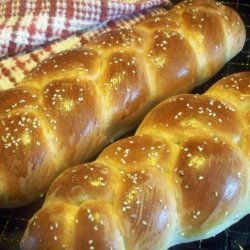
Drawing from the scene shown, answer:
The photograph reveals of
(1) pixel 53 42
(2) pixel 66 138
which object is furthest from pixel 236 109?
(1) pixel 53 42

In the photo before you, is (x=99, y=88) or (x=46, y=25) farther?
(x=46, y=25)

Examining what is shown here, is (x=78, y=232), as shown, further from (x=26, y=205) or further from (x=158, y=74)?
(x=158, y=74)

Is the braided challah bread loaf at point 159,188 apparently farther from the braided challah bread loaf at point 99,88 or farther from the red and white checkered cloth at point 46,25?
the red and white checkered cloth at point 46,25

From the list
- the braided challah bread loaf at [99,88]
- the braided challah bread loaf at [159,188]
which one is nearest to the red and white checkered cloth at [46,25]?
the braided challah bread loaf at [99,88]

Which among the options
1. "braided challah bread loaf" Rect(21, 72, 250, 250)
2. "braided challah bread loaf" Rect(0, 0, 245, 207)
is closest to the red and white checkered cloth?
"braided challah bread loaf" Rect(0, 0, 245, 207)

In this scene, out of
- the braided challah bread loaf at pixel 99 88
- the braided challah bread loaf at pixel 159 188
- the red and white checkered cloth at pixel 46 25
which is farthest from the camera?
the red and white checkered cloth at pixel 46 25

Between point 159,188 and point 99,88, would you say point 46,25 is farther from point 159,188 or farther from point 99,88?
point 159,188

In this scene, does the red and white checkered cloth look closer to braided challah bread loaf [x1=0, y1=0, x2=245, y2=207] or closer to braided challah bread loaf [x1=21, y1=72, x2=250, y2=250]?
braided challah bread loaf [x1=0, y1=0, x2=245, y2=207]

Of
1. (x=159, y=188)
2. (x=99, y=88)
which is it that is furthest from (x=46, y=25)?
(x=159, y=188)
